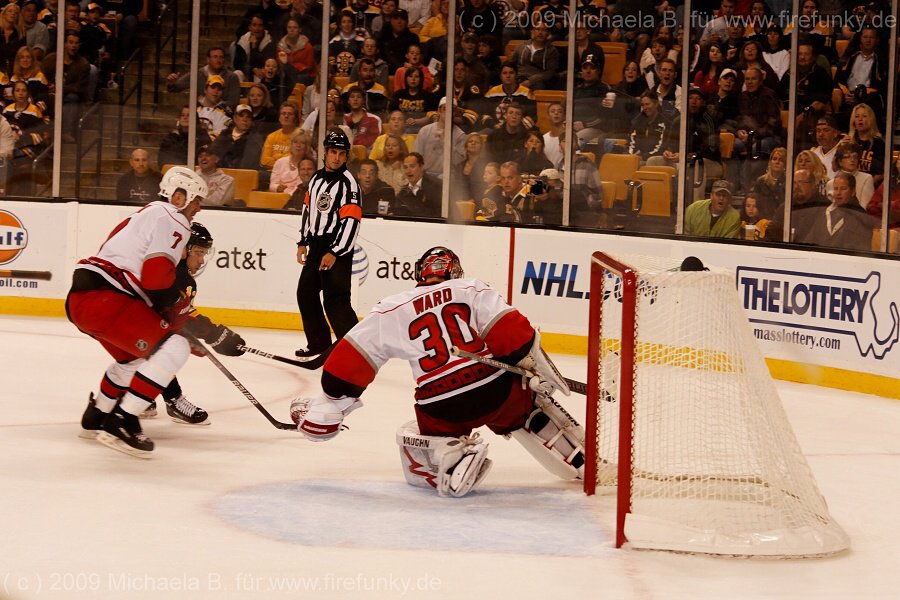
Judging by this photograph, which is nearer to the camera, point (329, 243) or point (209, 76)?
point (329, 243)

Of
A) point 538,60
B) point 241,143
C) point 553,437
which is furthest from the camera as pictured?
point 241,143

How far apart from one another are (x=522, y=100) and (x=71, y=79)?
305 centimetres

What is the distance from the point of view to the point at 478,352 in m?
4.15

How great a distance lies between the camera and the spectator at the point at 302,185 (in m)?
8.32

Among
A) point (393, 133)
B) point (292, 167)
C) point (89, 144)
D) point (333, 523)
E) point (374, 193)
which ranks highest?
point (393, 133)

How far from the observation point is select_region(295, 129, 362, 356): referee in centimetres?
654

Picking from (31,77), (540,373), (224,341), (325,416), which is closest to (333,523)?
(325,416)

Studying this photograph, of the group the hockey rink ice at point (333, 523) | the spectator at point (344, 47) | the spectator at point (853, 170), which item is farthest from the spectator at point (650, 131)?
the hockey rink ice at point (333, 523)

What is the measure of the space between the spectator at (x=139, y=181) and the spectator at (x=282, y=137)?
0.73 metres

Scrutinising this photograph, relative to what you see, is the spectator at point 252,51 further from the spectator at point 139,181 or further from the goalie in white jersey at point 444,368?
the goalie in white jersey at point 444,368

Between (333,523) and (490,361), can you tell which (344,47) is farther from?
(333,523)

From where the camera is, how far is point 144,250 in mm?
4719

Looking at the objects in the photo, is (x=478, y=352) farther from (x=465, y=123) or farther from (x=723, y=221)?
(x=465, y=123)

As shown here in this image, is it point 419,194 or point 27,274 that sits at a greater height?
point 419,194
